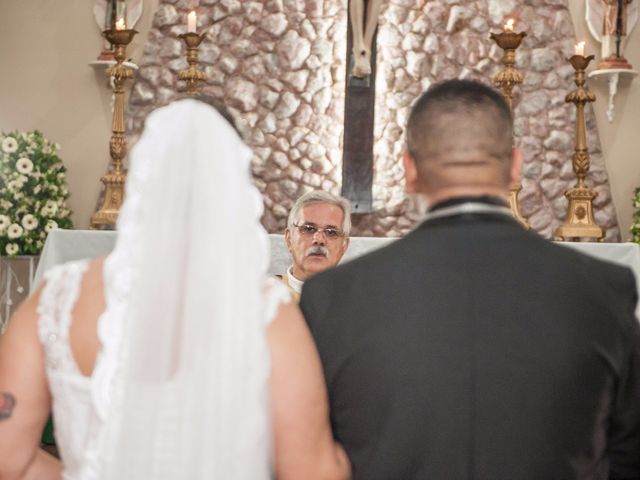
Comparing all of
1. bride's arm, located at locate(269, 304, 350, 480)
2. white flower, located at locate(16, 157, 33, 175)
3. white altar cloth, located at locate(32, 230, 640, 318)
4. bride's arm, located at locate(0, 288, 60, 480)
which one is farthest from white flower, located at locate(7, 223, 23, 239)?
bride's arm, located at locate(269, 304, 350, 480)

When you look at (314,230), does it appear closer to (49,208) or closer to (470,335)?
(470,335)

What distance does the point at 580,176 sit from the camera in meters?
6.58

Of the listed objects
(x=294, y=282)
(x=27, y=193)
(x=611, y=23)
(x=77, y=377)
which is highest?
(x=611, y=23)

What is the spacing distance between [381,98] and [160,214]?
18.9ft

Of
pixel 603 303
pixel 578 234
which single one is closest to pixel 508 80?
pixel 578 234

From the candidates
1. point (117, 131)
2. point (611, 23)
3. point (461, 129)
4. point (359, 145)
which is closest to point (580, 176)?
point (611, 23)

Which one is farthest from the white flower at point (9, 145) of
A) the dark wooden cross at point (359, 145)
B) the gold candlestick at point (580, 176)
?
the gold candlestick at point (580, 176)

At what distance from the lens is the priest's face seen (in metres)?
4.56

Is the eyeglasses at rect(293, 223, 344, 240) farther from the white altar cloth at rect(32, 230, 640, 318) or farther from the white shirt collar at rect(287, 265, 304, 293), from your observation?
the white altar cloth at rect(32, 230, 640, 318)

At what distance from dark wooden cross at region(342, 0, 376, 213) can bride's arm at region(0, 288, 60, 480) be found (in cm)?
541

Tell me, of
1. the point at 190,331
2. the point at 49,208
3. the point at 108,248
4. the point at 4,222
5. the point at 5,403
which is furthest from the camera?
the point at 49,208

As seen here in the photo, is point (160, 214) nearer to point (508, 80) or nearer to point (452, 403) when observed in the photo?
point (452, 403)

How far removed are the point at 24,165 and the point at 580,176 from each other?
3932mm

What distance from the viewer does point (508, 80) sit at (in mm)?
6344
